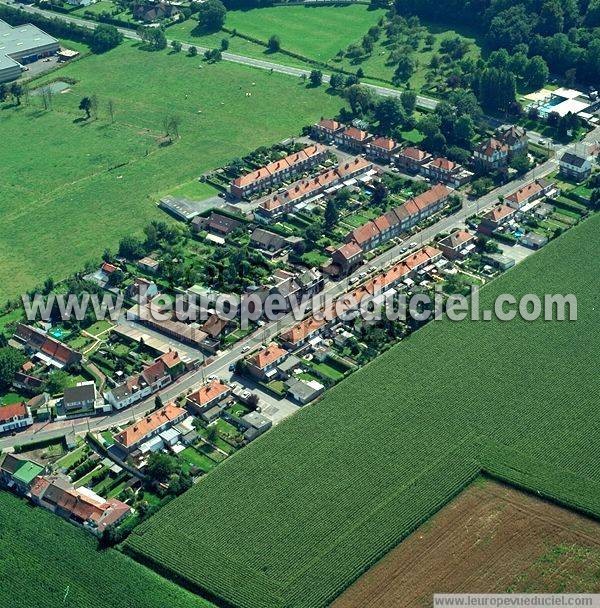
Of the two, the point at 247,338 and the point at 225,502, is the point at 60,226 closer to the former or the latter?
the point at 247,338

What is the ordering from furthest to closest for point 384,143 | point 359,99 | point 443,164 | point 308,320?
point 359,99, point 384,143, point 443,164, point 308,320

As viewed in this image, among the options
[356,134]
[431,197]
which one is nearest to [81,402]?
[431,197]

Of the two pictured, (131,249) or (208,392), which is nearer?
(208,392)

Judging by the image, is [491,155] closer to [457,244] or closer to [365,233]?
[457,244]

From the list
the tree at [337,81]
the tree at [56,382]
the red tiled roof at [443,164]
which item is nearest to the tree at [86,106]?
the tree at [337,81]

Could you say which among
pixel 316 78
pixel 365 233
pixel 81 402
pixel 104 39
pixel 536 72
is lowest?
pixel 81 402

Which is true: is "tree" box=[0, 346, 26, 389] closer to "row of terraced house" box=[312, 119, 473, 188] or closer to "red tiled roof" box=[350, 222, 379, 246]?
"red tiled roof" box=[350, 222, 379, 246]
